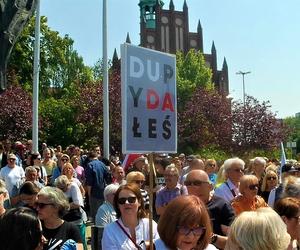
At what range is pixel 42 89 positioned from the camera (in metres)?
46.1

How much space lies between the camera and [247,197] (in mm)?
6266

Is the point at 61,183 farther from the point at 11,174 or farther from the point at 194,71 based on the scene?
the point at 194,71

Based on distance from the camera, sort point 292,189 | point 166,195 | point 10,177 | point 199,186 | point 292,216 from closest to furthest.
Result: point 292,216, point 199,186, point 292,189, point 166,195, point 10,177

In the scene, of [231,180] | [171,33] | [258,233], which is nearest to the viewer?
[258,233]

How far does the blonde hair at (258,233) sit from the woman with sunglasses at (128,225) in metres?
1.39

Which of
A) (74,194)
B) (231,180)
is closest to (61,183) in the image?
(74,194)

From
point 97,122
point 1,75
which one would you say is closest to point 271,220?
point 1,75

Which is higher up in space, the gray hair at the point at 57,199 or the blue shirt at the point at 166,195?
the gray hair at the point at 57,199

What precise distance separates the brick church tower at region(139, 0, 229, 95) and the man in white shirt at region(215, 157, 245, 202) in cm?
6913

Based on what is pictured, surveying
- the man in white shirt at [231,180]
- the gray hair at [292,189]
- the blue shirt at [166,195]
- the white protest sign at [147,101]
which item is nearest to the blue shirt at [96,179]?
the blue shirt at [166,195]

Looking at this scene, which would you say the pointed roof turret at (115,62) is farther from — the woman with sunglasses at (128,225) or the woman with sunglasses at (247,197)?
the woman with sunglasses at (128,225)

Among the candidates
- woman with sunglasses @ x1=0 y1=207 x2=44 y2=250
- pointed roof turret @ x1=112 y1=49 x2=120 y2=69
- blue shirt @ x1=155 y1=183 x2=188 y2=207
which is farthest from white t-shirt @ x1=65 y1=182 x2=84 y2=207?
pointed roof turret @ x1=112 y1=49 x2=120 y2=69

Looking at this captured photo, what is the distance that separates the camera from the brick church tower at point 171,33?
7694 centimetres

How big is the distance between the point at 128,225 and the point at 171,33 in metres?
74.5
